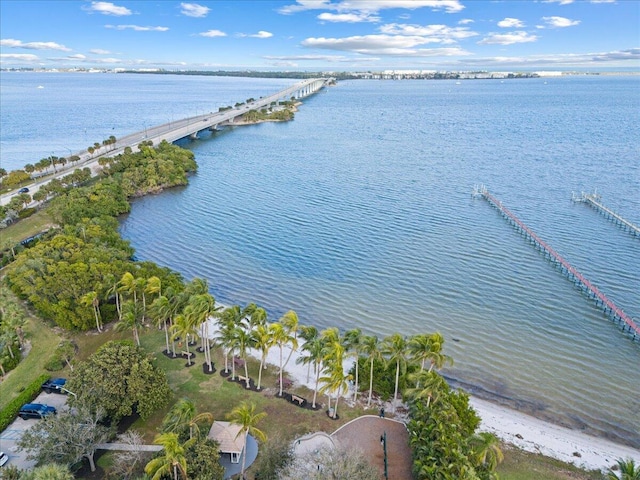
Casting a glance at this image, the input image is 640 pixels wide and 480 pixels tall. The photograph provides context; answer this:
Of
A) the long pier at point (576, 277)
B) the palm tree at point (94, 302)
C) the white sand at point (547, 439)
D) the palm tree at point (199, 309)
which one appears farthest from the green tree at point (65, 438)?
the long pier at point (576, 277)

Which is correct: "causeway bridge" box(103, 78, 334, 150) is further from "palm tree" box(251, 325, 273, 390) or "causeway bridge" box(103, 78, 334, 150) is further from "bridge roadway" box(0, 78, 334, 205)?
"palm tree" box(251, 325, 273, 390)

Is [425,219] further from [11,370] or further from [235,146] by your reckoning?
[235,146]

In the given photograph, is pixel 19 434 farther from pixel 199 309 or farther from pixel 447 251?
pixel 447 251

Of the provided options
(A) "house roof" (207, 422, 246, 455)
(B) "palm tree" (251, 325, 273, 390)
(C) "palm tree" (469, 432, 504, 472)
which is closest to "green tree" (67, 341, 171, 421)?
(A) "house roof" (207, 422, 246, 455)

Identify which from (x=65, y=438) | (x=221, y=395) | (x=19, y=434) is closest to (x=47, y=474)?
(x=65, y=438)

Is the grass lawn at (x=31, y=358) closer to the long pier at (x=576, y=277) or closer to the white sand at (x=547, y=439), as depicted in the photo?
the white sand at (x=547, y=439)

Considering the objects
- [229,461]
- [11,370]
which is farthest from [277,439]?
[11,370]
